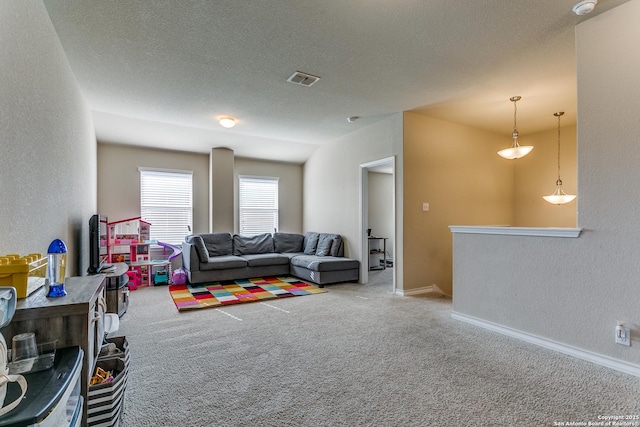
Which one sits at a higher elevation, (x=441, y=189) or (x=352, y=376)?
(x=441, y=189)

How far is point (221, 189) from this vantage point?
6.29 metres

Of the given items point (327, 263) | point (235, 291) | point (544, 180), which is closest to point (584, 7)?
point (544, 180)

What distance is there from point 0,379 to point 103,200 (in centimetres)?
575

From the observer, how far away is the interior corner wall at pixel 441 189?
4574mm

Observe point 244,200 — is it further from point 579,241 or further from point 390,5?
point 579,241

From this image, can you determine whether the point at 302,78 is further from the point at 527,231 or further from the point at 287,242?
the point at 287,242

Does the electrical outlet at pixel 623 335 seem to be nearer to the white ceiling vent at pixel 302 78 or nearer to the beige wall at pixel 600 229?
the beige wall at pixel 600 229

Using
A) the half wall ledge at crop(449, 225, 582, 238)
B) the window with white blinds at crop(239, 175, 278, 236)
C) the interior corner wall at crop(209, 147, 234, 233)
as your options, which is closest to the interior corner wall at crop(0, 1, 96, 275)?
the interior corner wall at crop(209, 147, 234, 233)

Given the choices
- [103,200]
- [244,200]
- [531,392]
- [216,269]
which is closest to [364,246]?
[216,269]

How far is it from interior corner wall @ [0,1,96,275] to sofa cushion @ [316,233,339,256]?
3.68 meters

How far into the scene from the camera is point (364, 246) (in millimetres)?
5414

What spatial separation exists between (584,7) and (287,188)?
5.86m

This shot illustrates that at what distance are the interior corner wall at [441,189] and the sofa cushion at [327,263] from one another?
114cm

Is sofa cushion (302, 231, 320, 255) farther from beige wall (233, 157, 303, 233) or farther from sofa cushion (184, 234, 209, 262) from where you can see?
sofa cushion (184, 234, 209, 262)
